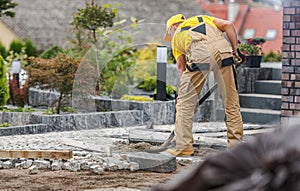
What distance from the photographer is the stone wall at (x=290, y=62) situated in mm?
9516

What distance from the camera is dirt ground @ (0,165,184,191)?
6172 mm

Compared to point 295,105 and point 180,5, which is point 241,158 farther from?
point 180,5

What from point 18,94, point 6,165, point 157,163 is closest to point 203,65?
point 157,163

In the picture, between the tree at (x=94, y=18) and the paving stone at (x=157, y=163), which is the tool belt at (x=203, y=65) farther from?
the tree at (x=94, y=18)

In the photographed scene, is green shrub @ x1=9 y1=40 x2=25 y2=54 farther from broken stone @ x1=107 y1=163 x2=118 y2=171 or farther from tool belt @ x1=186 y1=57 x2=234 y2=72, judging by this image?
broken stone @ x1=107 y1=163 x2=118 y2=171

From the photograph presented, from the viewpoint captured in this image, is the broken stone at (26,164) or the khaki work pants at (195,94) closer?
the broken stone at (26,164)

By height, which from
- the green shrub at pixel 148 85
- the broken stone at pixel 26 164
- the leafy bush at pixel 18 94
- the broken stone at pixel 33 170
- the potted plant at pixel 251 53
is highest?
the potted plant at pixel 251 53

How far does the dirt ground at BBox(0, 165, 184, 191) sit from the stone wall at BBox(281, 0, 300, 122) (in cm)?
288

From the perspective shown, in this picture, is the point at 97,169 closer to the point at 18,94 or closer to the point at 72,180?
the point at 72,180

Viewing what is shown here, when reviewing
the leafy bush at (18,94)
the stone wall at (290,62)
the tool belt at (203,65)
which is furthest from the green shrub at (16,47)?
the tool belt at (203,65)

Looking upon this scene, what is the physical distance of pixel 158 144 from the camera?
340 inches

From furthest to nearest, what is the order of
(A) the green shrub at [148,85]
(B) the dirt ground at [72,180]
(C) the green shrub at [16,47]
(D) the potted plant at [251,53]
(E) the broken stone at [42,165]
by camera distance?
(C) the green shrub at [16,47], (A) the green shrub at [148,85], (D) the potted plant at [251,53], (E) the broken stone at [42,165], (B) the dirt ground at [72,180]

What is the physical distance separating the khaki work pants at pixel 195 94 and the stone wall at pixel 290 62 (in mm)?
1455

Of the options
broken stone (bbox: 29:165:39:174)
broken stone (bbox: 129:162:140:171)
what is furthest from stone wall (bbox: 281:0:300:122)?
broken stone (bbox: 29:165:39:174)
